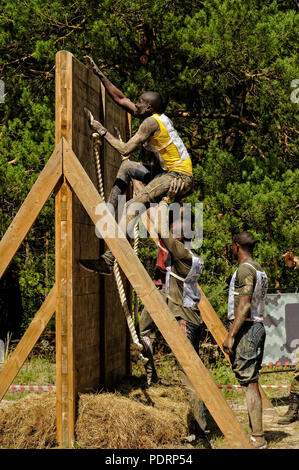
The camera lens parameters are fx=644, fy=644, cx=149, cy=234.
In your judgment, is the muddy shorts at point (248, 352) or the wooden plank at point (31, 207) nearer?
the wooden plank at point (31, 207)

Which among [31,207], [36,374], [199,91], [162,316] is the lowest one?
[36,374]

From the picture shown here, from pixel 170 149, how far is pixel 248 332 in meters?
1.59

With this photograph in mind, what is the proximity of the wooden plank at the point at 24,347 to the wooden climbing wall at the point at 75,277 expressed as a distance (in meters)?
0.44

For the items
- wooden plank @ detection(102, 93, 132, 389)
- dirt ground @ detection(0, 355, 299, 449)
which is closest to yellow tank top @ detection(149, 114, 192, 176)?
wooden plank @ detection(102, 93, 132, 389)

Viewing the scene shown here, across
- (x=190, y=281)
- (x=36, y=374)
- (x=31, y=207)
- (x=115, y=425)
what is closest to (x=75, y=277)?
(x=31, y=207)

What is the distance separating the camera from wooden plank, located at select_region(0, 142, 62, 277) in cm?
490

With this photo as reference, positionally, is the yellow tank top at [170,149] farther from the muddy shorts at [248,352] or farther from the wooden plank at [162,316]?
the muddy shorts at [248,352]

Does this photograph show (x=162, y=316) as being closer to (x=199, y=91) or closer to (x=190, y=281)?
(x=190, y=281)

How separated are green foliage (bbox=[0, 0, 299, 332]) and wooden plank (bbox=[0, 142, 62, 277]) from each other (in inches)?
169

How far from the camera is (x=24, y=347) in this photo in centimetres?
550

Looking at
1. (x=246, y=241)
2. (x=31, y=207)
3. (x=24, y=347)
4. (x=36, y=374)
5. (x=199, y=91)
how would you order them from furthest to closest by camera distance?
1. (x=199, y=91)
2. (x=36, y=374)
3. (x=24, y=347)
4. (x=246, y=241)
5. (x=31, y=207)

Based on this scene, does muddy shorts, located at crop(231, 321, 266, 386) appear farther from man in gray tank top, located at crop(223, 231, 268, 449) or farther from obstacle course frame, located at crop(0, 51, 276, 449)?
obstacle course frame, located at crop(0, 51, 276, 449)

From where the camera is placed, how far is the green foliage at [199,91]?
8891 millimetres

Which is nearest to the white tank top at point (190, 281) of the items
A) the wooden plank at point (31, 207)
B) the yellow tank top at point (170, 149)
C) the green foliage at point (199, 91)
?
the yellow tank top at point (170, 149)
